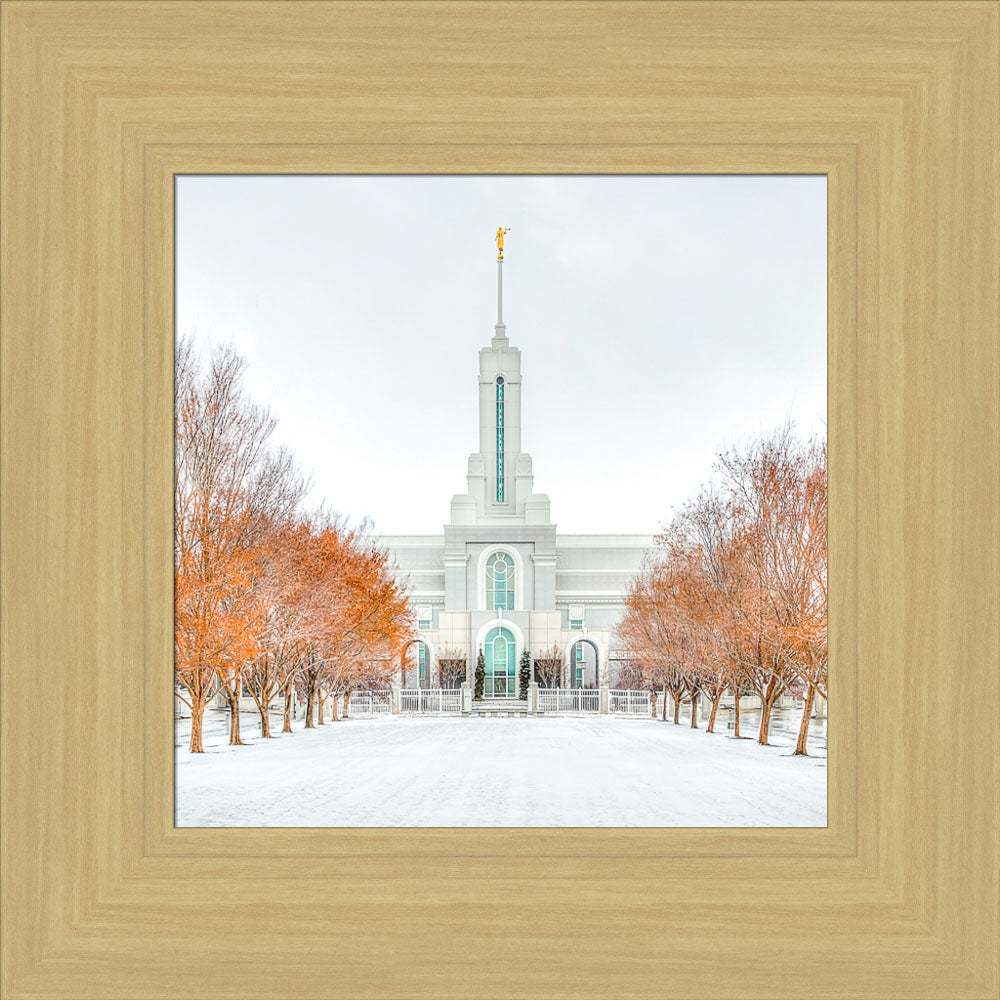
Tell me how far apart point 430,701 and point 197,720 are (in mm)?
11694

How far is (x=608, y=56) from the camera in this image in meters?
2.02

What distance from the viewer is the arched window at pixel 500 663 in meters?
22.2

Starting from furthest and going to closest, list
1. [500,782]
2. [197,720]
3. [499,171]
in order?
1. [197,720]
2. [500,782]
3. [499,171]

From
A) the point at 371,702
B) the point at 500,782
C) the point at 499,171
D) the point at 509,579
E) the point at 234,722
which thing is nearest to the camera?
the point at 499,171

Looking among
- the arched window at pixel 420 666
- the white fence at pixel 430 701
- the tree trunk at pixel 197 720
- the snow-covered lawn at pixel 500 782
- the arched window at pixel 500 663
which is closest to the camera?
the snow-covered lawn at pixel 500 782

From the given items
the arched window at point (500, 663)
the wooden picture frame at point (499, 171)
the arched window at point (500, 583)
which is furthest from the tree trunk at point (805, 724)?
the arched window at point (500, 583)

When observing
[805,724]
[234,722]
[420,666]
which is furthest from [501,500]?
[805,724]

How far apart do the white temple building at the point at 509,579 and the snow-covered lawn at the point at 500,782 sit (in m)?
10.4

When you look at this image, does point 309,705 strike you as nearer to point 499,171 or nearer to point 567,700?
point 567,700

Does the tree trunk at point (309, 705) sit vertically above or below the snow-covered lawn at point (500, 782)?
below

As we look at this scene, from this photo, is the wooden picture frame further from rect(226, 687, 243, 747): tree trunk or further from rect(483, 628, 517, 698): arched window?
rect(483, 628, 517, 698): arched window

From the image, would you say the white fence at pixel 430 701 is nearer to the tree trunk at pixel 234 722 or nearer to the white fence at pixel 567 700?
the white fence at pixel 567 700

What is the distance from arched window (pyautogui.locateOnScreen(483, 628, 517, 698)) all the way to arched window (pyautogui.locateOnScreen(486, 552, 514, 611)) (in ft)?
2.67

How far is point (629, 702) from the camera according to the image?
19766mm
